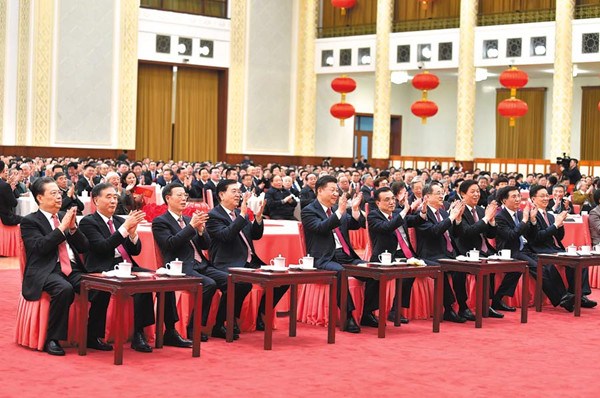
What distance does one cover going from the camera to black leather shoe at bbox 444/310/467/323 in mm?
7961

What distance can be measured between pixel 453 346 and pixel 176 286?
6.72 feet

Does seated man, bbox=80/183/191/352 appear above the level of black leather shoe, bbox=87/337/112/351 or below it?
above

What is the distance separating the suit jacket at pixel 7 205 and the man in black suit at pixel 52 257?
16.4 ft

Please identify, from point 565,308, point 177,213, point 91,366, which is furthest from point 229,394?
point 565,308

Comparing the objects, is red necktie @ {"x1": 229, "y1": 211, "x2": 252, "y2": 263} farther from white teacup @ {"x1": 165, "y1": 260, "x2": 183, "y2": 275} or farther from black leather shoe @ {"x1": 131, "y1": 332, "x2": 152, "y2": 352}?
black leather shoe @ {"x1": 131, "y1": 332, "x2": 152, "y2": 352}

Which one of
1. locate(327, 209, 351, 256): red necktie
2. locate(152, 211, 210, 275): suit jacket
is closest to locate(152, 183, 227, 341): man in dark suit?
locate(152, 211, 210, 275): suit jacket

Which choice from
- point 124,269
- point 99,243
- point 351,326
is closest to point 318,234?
point 351,326

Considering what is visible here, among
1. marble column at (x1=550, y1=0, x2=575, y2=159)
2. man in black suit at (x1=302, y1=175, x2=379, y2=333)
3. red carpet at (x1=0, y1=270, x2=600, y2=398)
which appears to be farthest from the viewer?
marble column at (x1=550, y1=0, x2=575, y2=159)

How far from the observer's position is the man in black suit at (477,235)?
8295 mm

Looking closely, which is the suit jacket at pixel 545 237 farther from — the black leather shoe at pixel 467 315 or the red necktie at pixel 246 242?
the red necktie at pixel 246 242

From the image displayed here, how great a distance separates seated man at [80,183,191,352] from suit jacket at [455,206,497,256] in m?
2.88

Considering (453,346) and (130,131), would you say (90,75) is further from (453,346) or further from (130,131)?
(453,346)

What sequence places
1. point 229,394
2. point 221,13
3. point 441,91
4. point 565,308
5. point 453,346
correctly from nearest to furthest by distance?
point 229,394
point 453,346
point 565,308
point 221,13
point 441,91

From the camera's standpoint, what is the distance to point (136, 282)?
5.76m
